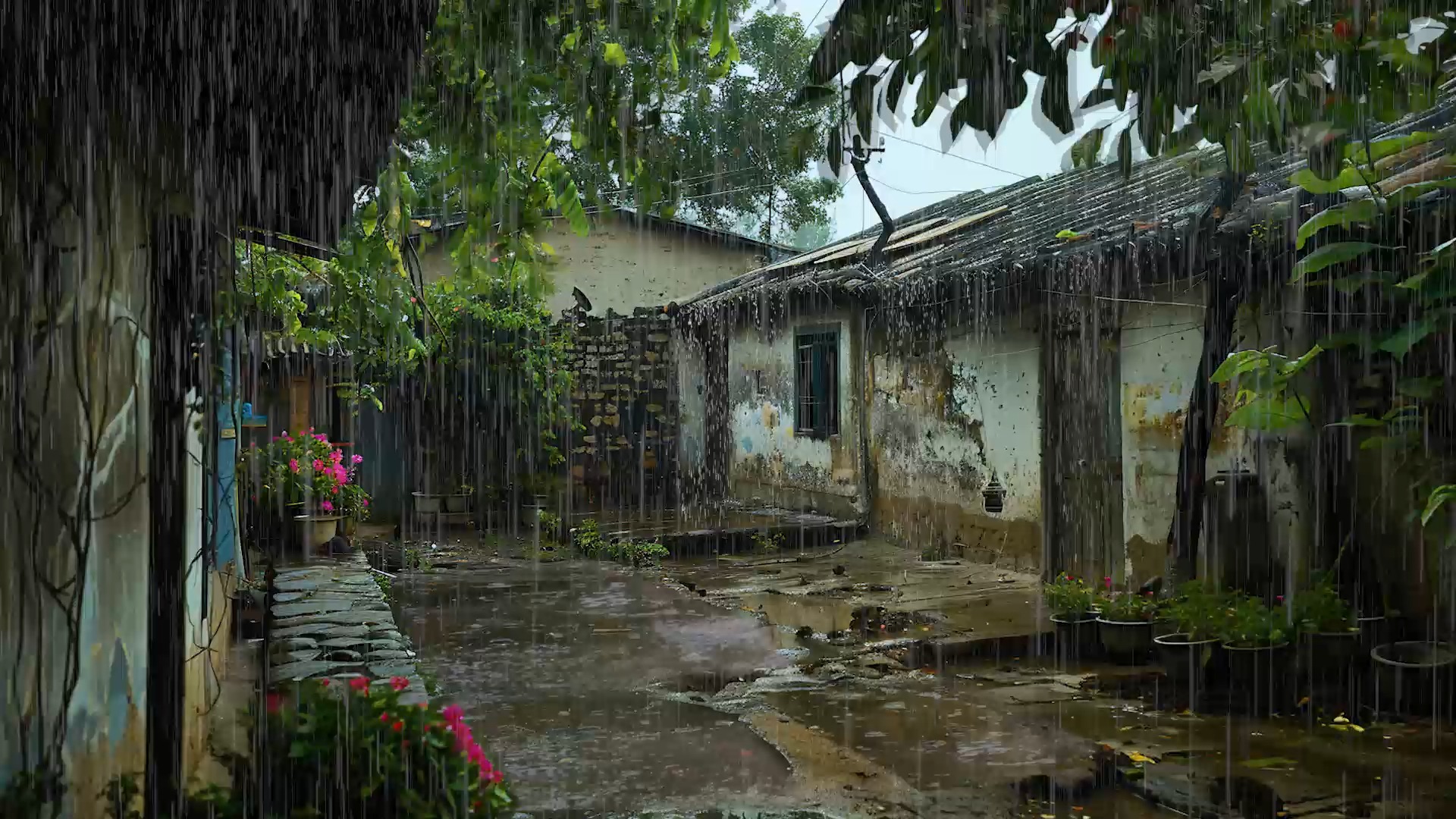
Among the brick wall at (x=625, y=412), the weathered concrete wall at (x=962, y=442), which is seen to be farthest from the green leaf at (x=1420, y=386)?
the brick wall at (x=625, y=412)

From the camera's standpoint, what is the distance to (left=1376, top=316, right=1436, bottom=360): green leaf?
242 inches

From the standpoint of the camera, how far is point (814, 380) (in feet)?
49.5

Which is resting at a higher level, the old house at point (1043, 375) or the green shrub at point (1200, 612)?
the old house at point (1043, 375)

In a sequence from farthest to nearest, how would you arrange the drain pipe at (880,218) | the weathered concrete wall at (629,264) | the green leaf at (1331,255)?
the weathered concrete wall at (629,264) < the drain pipe at (880,218) < the green leaf at (1331,255)

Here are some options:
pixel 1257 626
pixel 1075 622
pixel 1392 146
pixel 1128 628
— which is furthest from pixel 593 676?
pixel 1392 146

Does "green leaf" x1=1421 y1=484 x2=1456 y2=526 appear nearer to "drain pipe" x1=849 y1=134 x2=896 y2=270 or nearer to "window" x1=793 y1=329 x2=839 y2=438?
"drain pipe" x1=849 y1=134 x2=896 y2=270

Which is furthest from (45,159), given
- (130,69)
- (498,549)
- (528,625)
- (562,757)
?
(498,549)

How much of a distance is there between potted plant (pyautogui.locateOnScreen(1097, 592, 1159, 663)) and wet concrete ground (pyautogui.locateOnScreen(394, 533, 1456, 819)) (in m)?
0.37

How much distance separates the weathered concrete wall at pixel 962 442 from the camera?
10.9 metres

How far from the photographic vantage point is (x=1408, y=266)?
6598mm

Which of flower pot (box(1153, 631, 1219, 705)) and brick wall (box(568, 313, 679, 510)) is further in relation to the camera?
brick wall (box(568, 313, 679, 510))

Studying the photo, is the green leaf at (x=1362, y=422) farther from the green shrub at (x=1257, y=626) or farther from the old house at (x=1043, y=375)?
the green shrub at (x=1257, y=626)

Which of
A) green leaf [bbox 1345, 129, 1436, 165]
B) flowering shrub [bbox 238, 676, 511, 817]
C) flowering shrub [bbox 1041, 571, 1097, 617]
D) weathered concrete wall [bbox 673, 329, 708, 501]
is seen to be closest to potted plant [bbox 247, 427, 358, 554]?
flowering shrub [bbox 1041, 571, 1097, 617]

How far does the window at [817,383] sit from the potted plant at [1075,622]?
6.92 m
